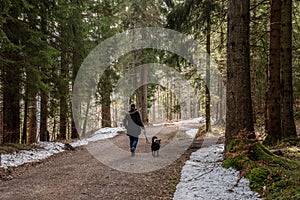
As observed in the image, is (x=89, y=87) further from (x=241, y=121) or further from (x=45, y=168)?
(x=241, y=121)

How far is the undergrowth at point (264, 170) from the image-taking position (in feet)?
15.1

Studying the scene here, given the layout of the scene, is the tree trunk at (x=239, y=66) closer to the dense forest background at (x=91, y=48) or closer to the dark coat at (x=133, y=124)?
the dense forest background at (x=91, y=48)

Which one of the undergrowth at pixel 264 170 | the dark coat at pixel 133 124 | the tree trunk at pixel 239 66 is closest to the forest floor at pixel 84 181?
the undergrowth at pixel 264 170

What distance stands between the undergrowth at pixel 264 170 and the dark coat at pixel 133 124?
4183 mm

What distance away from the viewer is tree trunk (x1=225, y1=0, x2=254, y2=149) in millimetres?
7273

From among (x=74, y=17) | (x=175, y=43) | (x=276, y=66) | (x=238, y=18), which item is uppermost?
(x=74, y=17)

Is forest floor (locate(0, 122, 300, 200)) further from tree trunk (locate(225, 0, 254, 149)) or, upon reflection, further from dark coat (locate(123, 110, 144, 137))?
tree trunk (locate(225, 0, 254, 149))

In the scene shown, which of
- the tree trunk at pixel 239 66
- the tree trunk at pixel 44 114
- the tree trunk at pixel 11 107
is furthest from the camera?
the tree trunk at pixel 44 114

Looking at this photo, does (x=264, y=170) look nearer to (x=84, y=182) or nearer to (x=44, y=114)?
(x=84, y=182)

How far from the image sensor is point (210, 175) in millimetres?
6434

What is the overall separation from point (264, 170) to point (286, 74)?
18.7 ft

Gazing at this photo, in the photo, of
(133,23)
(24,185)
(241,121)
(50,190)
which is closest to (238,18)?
(241,121)

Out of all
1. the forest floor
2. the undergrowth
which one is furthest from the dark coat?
the undergrowth

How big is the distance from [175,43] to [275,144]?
24.3 ft
